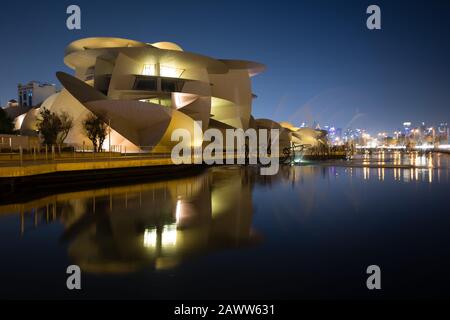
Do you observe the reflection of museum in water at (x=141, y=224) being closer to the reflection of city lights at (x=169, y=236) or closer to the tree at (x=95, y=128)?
the reflection of city lights at (x=169, y=236)

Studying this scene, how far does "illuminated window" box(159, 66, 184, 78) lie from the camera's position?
3721cm

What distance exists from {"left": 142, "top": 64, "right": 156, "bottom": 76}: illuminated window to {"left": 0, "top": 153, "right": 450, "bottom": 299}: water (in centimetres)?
2796

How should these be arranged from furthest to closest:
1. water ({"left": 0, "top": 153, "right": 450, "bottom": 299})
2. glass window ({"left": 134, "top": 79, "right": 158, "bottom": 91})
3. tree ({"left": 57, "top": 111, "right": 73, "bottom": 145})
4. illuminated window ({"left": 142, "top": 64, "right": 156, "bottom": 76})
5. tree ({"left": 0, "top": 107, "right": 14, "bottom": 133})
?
illuminated window ({"left": 142, "top": 64, "right": 156, "bottom": 76}), glass window ({"left": 134, "top": 79, "right": 158, "bottom": 91}), tree ({"left": 0, "top": 107, "right": 14, "bottom": 133}), tree ({"left": 57, "top": 111, "right": 73, "bottom": 145}), water ({"left": 0, "top": 153, "right": 450, "bottom": 299})

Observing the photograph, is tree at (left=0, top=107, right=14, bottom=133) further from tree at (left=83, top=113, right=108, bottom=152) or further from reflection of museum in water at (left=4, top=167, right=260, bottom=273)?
reflection of museum in water at (left=4, top=167, right=260, bottom=273)

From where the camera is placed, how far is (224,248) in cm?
538

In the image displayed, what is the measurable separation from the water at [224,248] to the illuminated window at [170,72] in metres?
29.1

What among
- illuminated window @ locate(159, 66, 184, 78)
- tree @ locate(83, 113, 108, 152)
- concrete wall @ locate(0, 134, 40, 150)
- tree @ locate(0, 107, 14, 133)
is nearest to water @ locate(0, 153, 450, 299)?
concrete wall @ locate(0, 134, 40, 150)

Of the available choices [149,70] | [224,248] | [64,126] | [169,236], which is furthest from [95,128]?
[224,248]

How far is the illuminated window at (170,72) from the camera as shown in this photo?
37.2 metres

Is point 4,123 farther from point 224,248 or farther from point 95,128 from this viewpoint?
point 224,248

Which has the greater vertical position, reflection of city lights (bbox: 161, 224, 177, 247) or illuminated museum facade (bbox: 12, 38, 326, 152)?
illuminated museum facade (bbox: 12, 38, 326, 152)

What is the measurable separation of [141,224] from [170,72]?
107 feet

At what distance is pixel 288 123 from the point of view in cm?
7625
